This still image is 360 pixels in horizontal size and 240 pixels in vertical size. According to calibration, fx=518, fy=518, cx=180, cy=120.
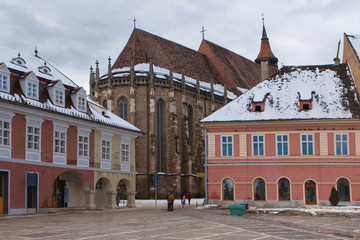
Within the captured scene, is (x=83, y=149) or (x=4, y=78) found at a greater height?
(x=4, y=78)

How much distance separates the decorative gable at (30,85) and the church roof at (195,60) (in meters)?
32.5

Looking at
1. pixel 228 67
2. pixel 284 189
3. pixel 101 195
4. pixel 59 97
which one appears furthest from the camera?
pixel 228 67

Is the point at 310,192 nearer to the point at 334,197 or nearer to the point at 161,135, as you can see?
the point at 334,197

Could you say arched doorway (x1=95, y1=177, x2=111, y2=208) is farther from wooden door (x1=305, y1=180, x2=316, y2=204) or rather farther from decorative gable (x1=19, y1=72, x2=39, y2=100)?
wooden door (x1=305, y1=180, x2=316, y2=204)

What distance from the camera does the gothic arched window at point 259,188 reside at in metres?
34.9

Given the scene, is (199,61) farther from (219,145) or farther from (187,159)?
(219,145)

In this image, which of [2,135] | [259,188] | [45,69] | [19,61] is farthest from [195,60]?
[2,135]

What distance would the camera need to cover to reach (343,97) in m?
36.0

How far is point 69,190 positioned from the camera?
34219 mm

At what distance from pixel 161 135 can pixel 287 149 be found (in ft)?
85.4

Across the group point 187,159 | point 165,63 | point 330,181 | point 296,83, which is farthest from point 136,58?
point 330,181

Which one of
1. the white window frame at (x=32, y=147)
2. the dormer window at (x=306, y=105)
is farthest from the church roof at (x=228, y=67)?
the white window frame at (x=32, y=147)

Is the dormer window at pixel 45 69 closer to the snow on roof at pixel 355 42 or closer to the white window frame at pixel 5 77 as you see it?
the white window frame at pixel 5 77

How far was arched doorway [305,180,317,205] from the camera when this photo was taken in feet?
112
